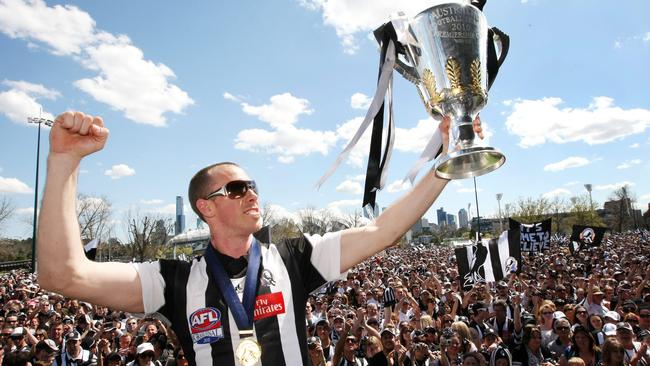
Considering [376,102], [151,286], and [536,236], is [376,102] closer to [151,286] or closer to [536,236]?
[151,286]

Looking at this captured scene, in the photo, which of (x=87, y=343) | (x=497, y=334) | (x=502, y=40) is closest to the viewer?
(x=502, y=40)

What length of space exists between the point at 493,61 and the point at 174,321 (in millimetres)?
2209

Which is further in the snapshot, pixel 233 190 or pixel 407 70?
pixel 407 70

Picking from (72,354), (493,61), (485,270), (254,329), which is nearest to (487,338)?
(485,270)

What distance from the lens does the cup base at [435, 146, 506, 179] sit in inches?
85.4

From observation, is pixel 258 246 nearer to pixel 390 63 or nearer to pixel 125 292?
pixel 125 292

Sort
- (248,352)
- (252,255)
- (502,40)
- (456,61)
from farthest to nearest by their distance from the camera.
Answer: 1. (502,40)
2. (456,61)
3. (252,255)
4. (248,352)

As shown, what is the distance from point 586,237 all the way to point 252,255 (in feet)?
69.5

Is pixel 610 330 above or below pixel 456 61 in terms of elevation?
below

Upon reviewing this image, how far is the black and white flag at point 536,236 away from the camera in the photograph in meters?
16.9

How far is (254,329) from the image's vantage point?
6.54 ft

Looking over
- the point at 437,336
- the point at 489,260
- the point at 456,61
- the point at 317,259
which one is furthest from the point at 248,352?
the point at 489,260

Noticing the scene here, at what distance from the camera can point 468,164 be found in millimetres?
2209

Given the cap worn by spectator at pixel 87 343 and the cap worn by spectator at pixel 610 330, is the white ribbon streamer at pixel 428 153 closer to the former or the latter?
the cap worn by spectator at pixel 610 330
